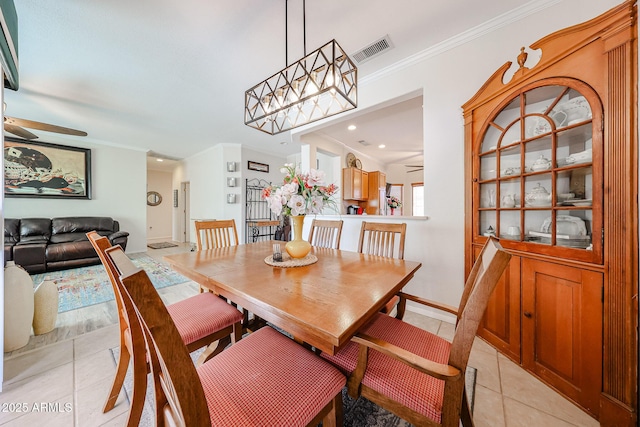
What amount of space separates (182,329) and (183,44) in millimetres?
2463

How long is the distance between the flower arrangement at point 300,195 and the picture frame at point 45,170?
5.65 meters

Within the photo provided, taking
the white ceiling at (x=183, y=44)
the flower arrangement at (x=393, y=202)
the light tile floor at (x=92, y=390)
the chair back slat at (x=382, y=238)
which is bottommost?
the light tile floor at (x=92, y=390)

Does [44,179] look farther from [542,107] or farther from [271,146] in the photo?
[542,107]

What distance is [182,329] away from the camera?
3.82 ft

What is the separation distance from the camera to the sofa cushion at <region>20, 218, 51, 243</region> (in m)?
3.91

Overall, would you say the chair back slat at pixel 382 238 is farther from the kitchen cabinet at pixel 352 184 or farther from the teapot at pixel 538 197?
the kitchen cabinet at pixel 352 184

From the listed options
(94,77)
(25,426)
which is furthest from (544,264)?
(94,77)

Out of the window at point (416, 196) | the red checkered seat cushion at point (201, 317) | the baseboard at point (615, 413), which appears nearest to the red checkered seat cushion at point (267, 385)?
the red checkered seat cushion at point (201, 317)

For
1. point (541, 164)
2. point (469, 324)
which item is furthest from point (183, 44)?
point (541, 164)

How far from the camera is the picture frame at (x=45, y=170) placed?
4031mm

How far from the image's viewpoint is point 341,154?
4.73 m

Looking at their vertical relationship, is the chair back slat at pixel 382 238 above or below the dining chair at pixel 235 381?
above

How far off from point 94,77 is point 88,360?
2997mm

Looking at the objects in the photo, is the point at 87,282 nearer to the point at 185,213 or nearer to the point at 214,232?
the point at 214,232
